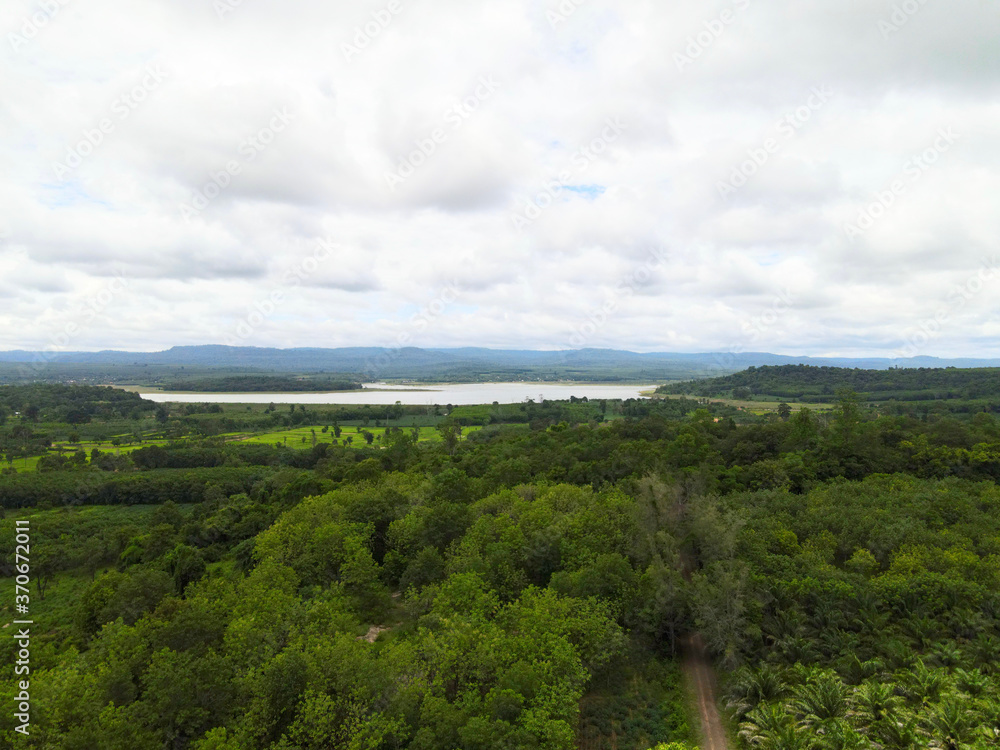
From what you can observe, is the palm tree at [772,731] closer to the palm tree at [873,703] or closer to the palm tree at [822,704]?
the palm tree at [822,704]

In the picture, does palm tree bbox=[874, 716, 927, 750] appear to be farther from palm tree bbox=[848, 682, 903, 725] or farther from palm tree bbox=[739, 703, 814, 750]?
palm tree bbox=[739, 703, 814, 750]

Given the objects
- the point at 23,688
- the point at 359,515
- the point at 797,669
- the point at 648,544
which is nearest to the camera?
the point at 23,688

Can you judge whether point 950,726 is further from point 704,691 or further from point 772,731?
point 704,691

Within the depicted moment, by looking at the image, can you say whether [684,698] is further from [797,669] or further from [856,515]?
[856,515]

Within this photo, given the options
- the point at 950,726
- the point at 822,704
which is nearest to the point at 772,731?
the point at 822,704

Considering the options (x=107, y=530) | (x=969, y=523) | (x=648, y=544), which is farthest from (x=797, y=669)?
(x=107, y=530)

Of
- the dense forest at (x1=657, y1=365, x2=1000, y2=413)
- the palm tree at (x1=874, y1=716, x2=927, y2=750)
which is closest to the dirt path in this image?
the palm tree at (x1=874, y1=716, x2=927, y2=750)

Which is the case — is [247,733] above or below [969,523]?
below
